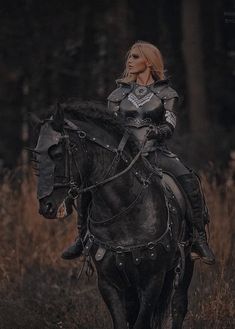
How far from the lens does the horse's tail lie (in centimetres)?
872

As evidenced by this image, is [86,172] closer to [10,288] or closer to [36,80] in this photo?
[10,288]

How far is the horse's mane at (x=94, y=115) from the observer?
8.00m

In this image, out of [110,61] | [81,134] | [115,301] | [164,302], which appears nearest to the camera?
[81,134]

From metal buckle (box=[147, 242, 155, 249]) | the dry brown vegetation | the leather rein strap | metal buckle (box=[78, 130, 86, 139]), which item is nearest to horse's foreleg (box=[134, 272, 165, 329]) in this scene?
metal buckle (box=[147, 242, 155, 249])

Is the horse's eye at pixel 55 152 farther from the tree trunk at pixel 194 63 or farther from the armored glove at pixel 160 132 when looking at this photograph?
the tree trunk at pixel 194 63

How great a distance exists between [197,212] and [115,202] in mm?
1123

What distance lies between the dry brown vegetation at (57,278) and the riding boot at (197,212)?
156cm

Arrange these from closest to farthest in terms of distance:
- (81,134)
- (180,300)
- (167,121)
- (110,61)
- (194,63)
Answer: (81,134) → (167,121) → (180,300) → (194,63) → (110,61)

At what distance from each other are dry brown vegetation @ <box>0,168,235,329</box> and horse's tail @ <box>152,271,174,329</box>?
1.65m

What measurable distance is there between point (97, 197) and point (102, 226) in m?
0.23

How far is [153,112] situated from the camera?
865 cm

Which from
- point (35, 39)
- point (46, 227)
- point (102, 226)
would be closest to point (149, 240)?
point (102, 226)

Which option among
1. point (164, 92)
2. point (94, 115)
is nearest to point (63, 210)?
point (94, 115)

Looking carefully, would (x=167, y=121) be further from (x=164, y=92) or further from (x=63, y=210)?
(x=63, y=210)
